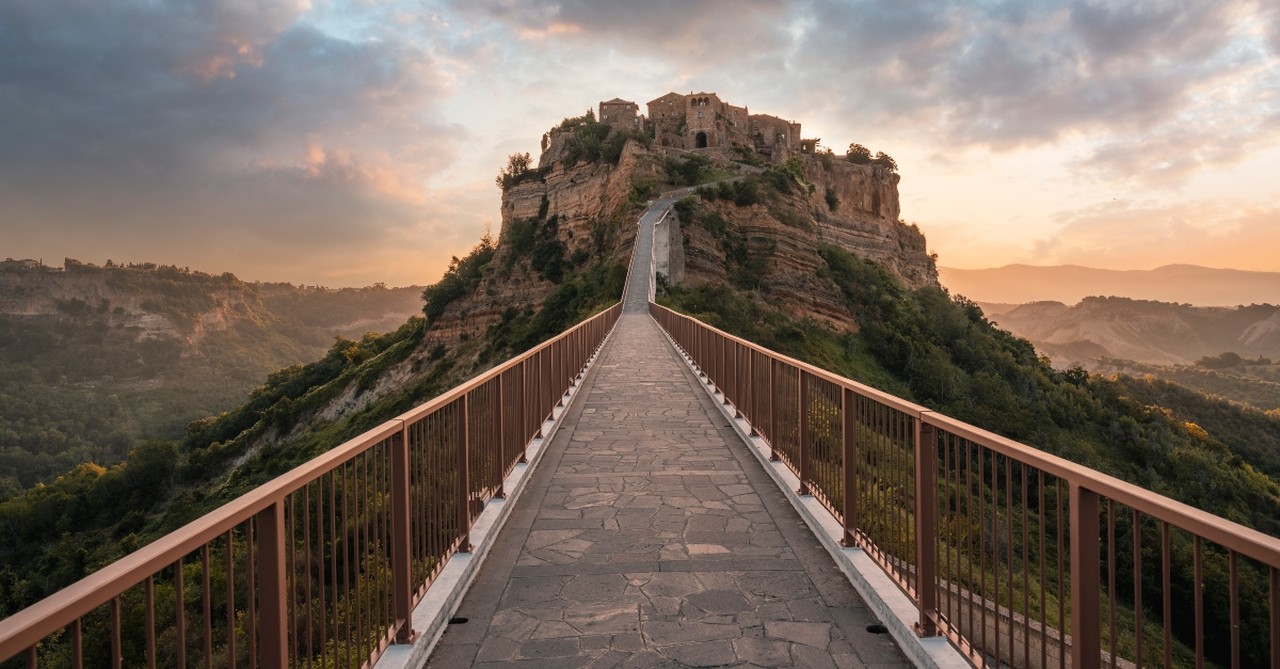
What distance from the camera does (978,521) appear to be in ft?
13.6

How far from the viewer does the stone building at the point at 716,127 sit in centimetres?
7119

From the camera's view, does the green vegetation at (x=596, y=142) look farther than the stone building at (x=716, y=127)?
No

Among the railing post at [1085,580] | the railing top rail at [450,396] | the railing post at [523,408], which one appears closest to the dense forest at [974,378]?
the railing post at [523,408]

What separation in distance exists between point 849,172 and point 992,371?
38.1 metres

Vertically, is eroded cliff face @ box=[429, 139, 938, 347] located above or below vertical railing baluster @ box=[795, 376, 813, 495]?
above

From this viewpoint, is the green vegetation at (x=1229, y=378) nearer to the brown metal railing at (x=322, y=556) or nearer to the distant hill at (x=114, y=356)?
the brown metal railing at (x=322, y=556)

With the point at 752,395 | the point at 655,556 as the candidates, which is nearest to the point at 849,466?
the point at 655,556

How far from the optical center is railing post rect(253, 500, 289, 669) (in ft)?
7.64

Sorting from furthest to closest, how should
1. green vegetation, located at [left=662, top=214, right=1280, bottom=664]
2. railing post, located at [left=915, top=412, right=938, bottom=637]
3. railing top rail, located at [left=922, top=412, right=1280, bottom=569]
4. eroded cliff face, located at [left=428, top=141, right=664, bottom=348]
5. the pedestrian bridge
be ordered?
1. eroded cliff face, located at [left=428, top=141, right=664, bottom=348]
2. green vegetation, located at [left=662, top=214, right=1280, bottom=664]
3. railing post, located at [left=915, top=412, right=938, bottom=637]
4. the pedestrian bridge
5. railing top rail, located at [left=922, top=412, right=1280, bottom=569]

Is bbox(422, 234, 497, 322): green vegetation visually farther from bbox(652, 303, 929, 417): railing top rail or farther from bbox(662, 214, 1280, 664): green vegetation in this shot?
bbox(652, 303, 929, 417): railing top rail

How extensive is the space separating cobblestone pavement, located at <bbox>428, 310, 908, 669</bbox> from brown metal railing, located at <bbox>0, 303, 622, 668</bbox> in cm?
44

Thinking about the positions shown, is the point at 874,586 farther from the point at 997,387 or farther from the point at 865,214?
the point at 865,214

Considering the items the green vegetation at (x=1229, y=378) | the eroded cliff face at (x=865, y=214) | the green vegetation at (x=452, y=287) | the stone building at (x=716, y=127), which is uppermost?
the stone building at (x=716, y=127)

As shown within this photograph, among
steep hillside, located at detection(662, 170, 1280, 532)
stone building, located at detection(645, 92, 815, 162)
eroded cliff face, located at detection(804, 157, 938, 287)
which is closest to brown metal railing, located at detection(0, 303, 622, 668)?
steep hillside, located at detection(662, 170, 1280, 532)
